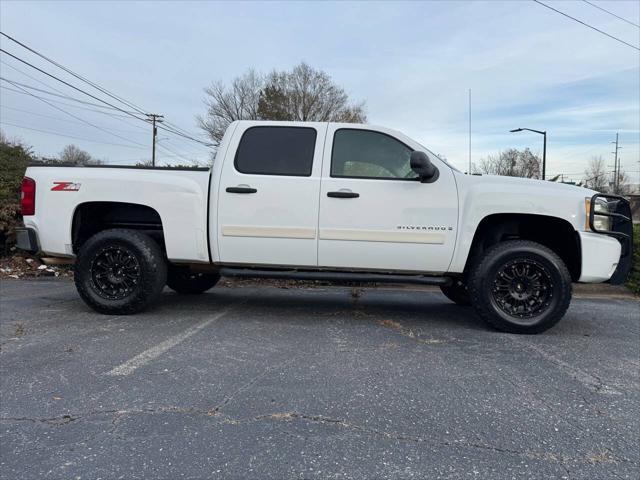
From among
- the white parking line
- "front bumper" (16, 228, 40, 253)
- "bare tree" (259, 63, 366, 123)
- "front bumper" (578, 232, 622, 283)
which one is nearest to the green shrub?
"front bumper" (16, 228, 40, 253)

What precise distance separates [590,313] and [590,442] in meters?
3.85

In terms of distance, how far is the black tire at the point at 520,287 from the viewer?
441 cm

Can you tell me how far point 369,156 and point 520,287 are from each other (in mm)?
1994

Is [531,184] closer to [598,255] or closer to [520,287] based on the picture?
[598,255]

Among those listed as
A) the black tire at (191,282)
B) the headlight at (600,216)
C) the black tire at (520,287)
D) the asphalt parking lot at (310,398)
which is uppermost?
the headlight at (600,216)

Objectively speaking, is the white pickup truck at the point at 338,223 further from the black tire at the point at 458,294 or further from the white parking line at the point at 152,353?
the black tire at the point at 458,294

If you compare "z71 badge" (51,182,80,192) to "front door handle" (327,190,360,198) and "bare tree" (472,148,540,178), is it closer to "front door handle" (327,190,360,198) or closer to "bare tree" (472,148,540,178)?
"front door handle" (327,190,360,198)

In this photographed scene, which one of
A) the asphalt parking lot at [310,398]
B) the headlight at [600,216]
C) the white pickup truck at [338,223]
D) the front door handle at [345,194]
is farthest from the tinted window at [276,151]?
the headlight at [600,216]

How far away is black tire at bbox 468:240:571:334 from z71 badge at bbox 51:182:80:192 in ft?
13.8

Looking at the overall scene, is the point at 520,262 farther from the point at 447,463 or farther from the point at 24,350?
the point at 24,350

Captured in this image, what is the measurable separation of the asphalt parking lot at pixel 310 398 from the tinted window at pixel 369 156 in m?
1.58

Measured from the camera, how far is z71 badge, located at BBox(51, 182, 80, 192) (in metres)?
4.85

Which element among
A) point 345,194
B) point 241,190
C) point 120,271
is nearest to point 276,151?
point 241,190

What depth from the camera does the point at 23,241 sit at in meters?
4.87
